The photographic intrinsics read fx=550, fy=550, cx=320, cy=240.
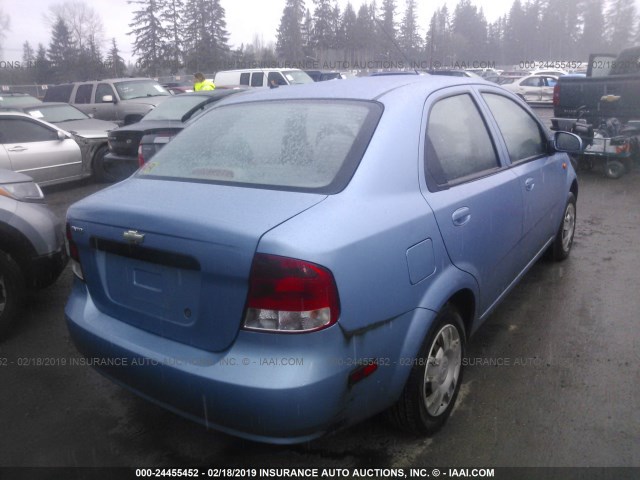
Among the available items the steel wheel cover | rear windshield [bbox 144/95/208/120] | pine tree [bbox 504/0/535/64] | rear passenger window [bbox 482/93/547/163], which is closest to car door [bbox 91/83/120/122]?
rear windshield [bbox 144/95/208/120]

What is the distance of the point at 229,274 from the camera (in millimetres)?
2053

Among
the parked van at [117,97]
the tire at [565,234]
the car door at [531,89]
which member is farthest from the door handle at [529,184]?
the car door at [531,89]

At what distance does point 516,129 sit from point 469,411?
204cm

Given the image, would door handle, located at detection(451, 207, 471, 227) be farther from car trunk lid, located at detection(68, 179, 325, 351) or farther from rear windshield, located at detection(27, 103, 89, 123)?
rear windshield, located at detection(27, 103, 89, 123)

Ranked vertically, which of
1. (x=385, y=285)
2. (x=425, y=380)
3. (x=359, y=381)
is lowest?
(x=425, y=380)

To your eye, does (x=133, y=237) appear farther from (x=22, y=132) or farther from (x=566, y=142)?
(x=22, y=132)

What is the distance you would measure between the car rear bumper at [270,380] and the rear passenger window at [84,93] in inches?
591

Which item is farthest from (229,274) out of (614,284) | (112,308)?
(614,284)

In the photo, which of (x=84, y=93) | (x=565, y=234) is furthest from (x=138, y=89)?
(x=565, y=234)

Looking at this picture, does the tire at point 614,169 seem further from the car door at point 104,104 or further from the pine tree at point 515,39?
the pine tree at point 515,39

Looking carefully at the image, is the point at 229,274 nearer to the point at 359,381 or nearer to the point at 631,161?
the point at 359,381

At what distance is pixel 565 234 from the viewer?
5.08m

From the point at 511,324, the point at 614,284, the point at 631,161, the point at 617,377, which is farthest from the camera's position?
the point at 631,161

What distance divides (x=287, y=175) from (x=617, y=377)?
7.59ft
